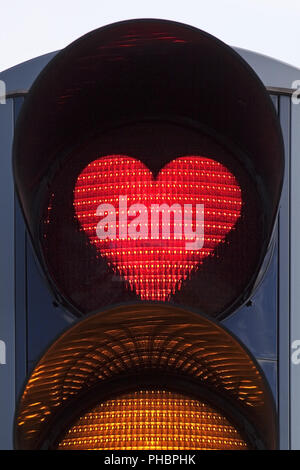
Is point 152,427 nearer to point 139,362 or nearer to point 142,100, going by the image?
point 139,362

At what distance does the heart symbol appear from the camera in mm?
2242

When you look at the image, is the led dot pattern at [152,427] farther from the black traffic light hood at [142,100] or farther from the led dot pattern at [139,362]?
the black traffic light hood at [142,100]

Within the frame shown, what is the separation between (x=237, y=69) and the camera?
227 centimetres

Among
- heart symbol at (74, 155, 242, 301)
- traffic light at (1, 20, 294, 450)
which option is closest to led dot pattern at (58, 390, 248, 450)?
traffic light at (1, 20, 294, 450)

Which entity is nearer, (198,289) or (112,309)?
(112,309)

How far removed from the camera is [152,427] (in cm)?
204

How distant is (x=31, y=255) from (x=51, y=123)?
52 cm

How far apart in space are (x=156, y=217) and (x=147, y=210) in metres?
0.02

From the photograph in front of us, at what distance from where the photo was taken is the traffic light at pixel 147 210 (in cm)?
210

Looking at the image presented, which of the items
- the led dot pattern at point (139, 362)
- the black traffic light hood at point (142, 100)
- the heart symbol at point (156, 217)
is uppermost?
the black traffic light hood at point (142, 100)

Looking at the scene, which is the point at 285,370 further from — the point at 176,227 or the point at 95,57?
the point at 95,57

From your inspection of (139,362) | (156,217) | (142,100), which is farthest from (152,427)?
(142,100)

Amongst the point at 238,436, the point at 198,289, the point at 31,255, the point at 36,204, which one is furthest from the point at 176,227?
the point at 31,255

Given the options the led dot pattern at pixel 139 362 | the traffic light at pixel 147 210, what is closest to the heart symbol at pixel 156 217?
the traffic light at pixel 147 210
